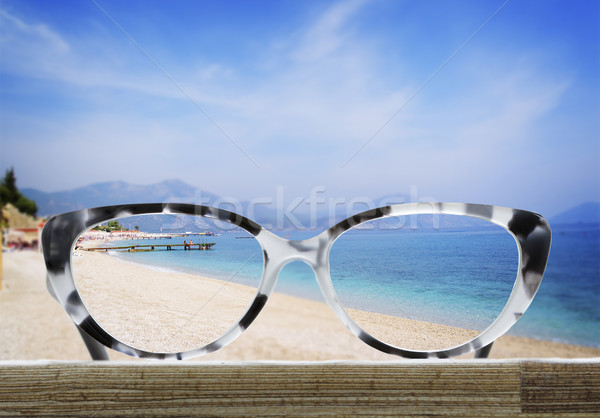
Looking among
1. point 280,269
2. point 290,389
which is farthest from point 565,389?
point 280,269

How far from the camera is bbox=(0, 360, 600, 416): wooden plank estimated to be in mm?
177

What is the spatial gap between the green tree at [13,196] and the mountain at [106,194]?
255 mm

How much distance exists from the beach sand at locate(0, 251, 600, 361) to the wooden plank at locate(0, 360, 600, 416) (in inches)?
2.7

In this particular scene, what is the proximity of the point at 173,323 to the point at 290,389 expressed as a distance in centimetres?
17

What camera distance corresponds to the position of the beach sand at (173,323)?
31 cm

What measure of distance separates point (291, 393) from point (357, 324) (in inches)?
7.1

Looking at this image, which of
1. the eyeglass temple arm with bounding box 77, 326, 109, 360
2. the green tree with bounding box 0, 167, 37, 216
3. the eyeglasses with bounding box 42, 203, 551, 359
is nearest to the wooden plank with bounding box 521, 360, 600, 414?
the eyeglasses with bounding box 42, 203, 551, 359

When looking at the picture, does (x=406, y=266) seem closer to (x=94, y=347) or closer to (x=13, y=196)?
(x=94, y=347)

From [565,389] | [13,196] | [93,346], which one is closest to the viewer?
[565,389]

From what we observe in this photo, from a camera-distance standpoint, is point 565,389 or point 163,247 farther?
point 163,247

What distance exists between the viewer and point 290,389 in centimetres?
18

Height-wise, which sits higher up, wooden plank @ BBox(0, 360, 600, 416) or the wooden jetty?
the wooden jetty

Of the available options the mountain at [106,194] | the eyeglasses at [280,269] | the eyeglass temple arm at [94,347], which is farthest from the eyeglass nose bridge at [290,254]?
the mountain at [106,194]

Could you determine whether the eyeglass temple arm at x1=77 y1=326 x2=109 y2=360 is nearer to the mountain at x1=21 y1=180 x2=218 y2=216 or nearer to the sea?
the sea
